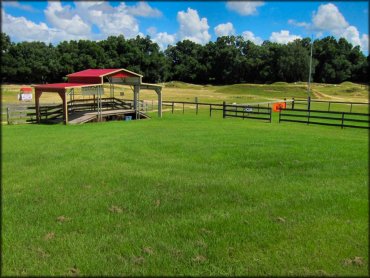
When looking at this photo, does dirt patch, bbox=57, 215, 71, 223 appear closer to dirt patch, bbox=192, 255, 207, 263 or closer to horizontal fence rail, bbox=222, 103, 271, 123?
A: dirt patch, bbox=192, 255, 207, 263

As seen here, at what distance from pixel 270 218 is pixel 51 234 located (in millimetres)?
2866

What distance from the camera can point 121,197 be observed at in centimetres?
617

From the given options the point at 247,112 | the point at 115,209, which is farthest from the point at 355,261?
the point at 247,112

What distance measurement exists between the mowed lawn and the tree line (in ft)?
219

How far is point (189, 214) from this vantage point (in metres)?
5.38

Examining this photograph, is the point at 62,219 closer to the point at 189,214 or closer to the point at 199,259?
the point at 189,214

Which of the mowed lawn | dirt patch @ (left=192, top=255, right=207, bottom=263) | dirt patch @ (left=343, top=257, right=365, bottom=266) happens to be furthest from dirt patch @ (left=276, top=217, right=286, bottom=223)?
dirt patch @ (left=192, top=255, right=207, bottom=263)

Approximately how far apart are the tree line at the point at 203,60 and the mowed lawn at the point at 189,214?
6670cm

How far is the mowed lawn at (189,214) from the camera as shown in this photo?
385 centimetres

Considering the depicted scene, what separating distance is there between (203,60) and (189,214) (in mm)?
110585

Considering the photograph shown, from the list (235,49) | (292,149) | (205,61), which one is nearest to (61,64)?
(205,61)

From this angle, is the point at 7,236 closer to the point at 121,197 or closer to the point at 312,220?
the point at 121,197

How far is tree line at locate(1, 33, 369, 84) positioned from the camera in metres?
86.1

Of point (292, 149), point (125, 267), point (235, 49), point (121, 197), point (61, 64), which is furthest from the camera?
point (235, 49)
